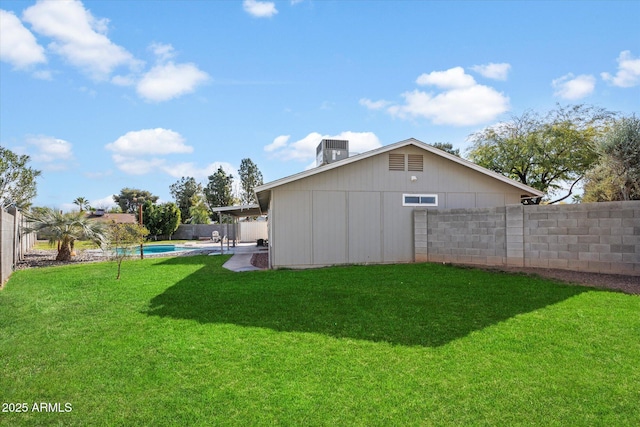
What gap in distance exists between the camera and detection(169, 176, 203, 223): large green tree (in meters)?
48.3

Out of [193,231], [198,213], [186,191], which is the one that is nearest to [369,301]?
[193,231]

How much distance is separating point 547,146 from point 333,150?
530 inches

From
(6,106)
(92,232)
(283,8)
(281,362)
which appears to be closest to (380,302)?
(281,362)

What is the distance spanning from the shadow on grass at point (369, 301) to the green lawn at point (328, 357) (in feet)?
0.15

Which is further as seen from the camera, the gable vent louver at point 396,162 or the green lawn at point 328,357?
the gable vent louver at point 396,162

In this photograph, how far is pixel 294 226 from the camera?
448 inches

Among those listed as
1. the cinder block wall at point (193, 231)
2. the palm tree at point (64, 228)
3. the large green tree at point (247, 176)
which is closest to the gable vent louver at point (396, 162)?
the palm tree at point (64, 228)

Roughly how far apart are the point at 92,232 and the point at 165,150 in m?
13.0

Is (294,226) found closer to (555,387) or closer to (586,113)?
(555,387)

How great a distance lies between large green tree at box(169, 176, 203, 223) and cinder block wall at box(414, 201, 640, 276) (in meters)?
41.5

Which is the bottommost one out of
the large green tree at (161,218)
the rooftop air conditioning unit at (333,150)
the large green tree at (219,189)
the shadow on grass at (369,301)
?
the shadow on grass at (369,301)

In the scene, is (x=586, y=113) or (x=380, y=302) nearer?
(x=380, y=302)

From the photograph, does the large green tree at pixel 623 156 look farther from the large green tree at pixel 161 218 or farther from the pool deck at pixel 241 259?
the large green tree at pixel 161 218

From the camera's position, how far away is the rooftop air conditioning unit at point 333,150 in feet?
48.5
